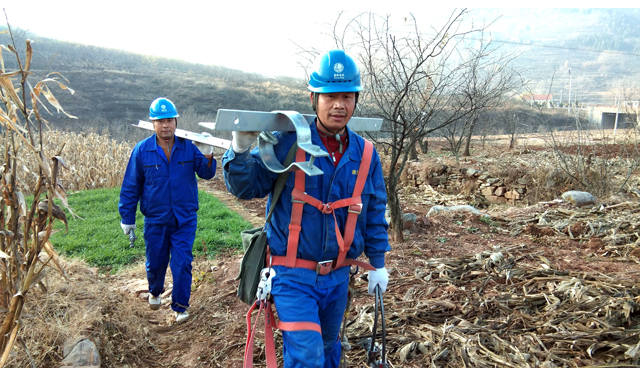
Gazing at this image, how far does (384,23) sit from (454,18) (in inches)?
34.2

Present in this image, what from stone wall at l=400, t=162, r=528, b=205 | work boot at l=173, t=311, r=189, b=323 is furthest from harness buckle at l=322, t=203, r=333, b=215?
stone wall at l=400, t=162, r=528, b=205

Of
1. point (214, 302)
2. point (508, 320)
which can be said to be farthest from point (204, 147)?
point (508, 320)

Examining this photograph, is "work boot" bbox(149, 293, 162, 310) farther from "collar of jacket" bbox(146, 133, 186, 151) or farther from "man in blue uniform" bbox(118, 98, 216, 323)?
"collar of jacket" bbox(146, 133, 186, 151)

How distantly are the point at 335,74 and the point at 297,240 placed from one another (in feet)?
2.94

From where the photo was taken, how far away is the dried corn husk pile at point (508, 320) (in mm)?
A: 2994

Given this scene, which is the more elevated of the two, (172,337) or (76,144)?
(76,144)

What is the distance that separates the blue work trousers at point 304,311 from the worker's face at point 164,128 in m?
2.69

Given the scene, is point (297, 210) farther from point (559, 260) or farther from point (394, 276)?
point (559, 260)

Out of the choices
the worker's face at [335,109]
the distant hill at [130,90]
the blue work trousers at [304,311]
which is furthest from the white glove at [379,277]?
the distant hill at [130,90]

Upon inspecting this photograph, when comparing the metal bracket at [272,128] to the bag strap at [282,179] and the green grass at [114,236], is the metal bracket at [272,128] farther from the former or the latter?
→ the green grass at [114,236]

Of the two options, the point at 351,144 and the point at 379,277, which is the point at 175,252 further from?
the point at 351,144

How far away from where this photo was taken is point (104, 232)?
7.23m

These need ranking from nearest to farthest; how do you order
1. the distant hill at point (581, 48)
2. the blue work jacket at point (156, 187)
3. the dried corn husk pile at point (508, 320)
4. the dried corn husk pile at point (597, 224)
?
the dried corn husk pile at point (508, 320), the blue work jacket at point (156, 187), the dried corn husk pile at point (597, 224), the distant hill at point (581, 48)

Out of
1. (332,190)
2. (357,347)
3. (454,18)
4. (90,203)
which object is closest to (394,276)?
(357,347)
